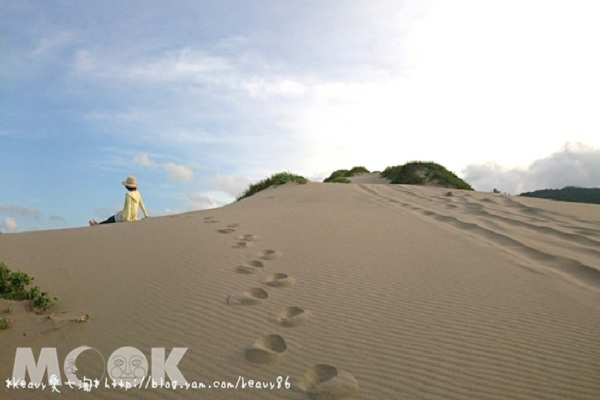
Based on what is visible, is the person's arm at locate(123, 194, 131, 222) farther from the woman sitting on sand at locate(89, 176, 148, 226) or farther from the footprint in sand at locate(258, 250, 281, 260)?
the footprint in sand at locate(258, 250, 281, 260)

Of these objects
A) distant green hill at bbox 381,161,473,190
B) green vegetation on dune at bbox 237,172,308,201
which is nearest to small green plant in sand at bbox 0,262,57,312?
green vegetation on dune at bbox 237,172,308,201

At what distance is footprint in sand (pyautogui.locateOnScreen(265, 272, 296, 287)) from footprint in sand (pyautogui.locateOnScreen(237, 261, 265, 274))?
0.22m

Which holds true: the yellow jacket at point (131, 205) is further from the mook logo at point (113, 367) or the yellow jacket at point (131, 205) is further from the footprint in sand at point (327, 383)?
the footprint in sand at point (327, 383)

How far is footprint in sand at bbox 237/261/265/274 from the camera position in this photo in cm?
361

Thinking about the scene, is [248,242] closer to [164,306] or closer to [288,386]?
[164,306]

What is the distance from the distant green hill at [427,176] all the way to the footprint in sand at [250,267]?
13.1m

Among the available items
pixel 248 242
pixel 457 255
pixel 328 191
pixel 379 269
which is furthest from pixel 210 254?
pixel 328 191

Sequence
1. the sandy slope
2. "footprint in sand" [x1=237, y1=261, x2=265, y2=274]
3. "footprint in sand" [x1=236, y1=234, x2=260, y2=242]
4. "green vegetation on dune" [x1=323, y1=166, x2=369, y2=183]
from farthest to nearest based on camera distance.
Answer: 1. "green vegetation on dune" [x1=323, y1=166, x2=369, y2=183]
2. "footprint in sand" [x1=236, y1=234, x2=260, y2=242]
3. "footprint in sand" [x1=237, y1=261, x2=265, y2=274]
4. the sandy slope

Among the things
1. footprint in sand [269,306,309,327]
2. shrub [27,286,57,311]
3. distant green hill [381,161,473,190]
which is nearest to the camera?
footprint in sand [269,306,309,327]

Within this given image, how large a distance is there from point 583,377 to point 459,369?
63 centimetres

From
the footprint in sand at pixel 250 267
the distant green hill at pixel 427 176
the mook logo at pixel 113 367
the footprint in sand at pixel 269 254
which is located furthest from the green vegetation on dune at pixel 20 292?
the distant green hill at pixel 427 176

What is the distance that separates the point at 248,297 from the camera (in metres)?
2.95

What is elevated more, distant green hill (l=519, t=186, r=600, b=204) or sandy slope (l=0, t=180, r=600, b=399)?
distant green hill (l=519, t=186, r=600, b=204)

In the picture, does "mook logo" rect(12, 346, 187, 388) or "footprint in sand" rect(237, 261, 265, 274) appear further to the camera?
"footprint in sand" rect(237, 261, 265, 274)
